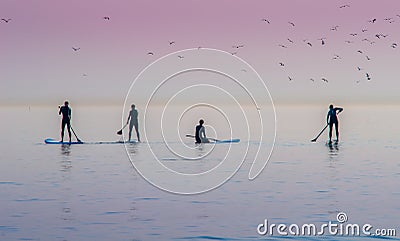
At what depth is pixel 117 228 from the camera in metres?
20.8

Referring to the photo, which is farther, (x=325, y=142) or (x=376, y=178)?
(x=325, y=142)

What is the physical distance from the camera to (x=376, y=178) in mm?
31625

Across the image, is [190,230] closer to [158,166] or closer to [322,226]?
[322,226]

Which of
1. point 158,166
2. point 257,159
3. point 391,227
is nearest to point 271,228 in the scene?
point 391,227

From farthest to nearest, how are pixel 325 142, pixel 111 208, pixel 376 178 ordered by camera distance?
pixel 325 142
pixel 376 178
pixel 111 208

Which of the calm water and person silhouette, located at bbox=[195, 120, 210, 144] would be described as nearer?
the calm water

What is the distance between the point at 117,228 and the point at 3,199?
610cm

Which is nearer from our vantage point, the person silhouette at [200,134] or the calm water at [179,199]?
the calm water at [179,199]

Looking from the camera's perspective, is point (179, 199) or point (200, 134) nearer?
point (179, 199)

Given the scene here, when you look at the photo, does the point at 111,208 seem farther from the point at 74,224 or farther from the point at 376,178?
the point at 376,178

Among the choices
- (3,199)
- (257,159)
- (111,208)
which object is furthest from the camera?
(257,159)

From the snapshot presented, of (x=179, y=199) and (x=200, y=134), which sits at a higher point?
(x=200, y=134)

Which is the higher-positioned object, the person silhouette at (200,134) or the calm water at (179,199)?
the person silhouette at (200,134)

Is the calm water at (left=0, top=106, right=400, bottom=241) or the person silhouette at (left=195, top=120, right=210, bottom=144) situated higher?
the person silhouette at (left=195, top=120, right=210, bottom=144)
